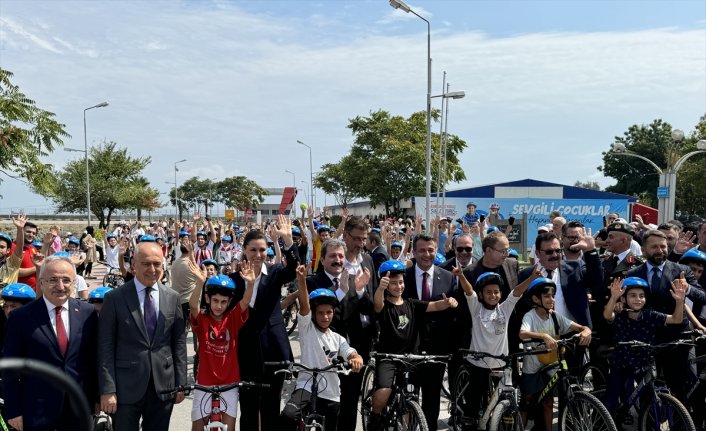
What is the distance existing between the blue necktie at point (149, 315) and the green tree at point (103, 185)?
151 feet

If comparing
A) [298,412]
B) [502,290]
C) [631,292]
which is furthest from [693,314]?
[298,412]

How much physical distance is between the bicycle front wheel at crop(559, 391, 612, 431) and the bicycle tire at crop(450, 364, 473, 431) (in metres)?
0.97

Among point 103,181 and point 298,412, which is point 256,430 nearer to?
point 298,412

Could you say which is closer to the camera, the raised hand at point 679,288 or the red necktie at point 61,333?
the red necktie at point 61,333

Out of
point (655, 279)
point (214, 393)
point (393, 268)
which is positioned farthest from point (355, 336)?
point (655, 279)

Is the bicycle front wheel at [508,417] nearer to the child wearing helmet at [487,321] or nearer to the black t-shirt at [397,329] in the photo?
the child wearing helmet at [487,321]

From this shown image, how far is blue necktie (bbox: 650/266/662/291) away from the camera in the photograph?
6.33m

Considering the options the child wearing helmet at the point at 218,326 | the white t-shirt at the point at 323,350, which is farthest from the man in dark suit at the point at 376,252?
the child wearing helmet at the point at 218,326

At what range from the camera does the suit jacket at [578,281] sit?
646cm

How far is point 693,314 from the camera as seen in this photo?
642 centimetres

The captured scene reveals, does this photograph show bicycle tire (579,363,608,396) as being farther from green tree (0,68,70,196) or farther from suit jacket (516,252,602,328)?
green tree (0,68,70,196)

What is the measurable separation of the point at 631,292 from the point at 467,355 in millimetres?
1674

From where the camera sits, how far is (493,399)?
536cm

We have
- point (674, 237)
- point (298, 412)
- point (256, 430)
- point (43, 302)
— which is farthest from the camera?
point (674, 237)
